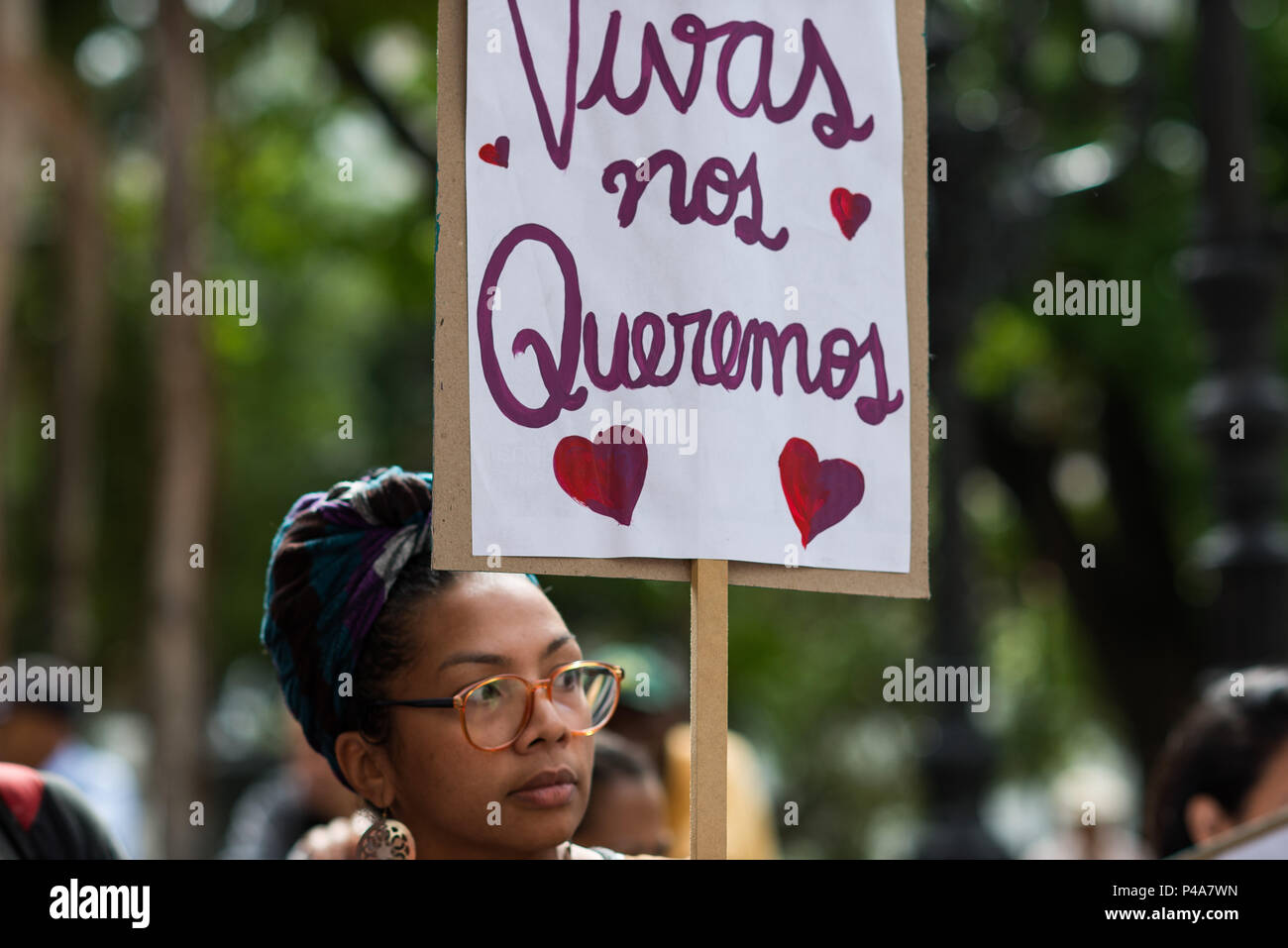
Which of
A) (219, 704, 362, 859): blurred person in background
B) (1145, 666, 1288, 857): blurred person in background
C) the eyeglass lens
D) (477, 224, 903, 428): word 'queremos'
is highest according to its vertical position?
(477, 224, 903, 428): word 'queremos'

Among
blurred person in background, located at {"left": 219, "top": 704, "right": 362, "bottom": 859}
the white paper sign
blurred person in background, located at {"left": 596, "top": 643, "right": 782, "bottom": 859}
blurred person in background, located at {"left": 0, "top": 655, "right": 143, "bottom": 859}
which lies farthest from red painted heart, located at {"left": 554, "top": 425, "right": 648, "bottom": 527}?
blurred person in background, located at {"left": 0, "top": 655, "right": 143, "bottom": 859}

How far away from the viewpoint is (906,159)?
2.23 metres

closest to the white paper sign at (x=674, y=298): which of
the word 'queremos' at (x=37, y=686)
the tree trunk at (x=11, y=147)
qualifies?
the word 'queremos' at (x=37, y=686)

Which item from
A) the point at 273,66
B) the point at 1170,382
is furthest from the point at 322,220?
the point at 1170,382

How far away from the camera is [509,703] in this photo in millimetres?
1926

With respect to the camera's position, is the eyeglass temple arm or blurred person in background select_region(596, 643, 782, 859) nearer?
the eyeglass temple arm

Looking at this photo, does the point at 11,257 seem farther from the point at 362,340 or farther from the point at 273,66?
the point at 362,340

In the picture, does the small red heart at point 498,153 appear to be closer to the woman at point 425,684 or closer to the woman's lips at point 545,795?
the woman at point 425,684

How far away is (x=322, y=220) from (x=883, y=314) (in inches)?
432

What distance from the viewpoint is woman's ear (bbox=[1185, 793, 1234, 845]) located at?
271 cm

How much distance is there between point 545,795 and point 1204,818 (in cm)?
143

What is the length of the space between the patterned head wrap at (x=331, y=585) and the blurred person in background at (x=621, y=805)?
1.16m

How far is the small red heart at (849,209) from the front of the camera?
7.04 ft

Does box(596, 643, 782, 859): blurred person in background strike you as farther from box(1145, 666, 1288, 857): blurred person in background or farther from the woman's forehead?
the woman's forehead
